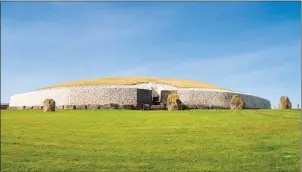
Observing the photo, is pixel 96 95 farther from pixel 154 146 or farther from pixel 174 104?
pixel 154 146

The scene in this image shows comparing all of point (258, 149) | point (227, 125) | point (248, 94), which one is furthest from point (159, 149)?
point (248, 94)

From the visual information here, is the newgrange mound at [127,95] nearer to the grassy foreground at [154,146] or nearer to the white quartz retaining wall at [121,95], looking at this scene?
the white quartz retaining wall at [121,95]

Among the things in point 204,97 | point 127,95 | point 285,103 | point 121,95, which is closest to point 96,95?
point 121,95

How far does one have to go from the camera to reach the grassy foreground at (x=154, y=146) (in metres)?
14.5

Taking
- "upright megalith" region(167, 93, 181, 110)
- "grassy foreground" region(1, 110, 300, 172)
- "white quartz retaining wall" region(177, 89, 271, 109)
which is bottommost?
"grassy foreground" region(1, 110, 300, 172)

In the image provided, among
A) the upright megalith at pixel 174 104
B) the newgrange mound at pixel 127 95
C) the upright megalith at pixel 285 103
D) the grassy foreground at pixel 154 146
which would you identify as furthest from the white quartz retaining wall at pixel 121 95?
the grassy foreground at pixel 154 146

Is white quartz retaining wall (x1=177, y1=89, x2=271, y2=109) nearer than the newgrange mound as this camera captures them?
No

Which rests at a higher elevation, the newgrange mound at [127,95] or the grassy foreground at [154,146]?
the newgrange mound at [127,95]

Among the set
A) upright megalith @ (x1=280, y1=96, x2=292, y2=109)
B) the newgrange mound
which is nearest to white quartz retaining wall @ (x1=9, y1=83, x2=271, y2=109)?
the newgrange mound

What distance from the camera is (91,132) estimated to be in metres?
21.2

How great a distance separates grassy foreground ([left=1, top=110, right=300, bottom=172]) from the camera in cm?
1452

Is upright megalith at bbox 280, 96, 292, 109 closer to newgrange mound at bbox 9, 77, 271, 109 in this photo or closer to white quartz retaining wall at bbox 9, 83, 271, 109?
newgrange mound at bbox 9, 77, 271, 109

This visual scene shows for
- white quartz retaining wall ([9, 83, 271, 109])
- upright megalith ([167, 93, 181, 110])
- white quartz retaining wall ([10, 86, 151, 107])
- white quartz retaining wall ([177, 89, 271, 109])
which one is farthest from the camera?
white quartz retaining wall ([177, 89, 271, 109])

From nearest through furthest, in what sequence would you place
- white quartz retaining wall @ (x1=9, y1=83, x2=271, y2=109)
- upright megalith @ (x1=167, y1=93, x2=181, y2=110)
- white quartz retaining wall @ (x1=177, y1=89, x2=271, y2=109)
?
upright megalith @ (x1=167, y1=93, x2=181, y2=110) → white quartz retaining wall @ (x1=9, y1=83, x2=271, y2=109) → white quartz retaining wall @ (x1=177, y1=89, x2=271, y2=109)
